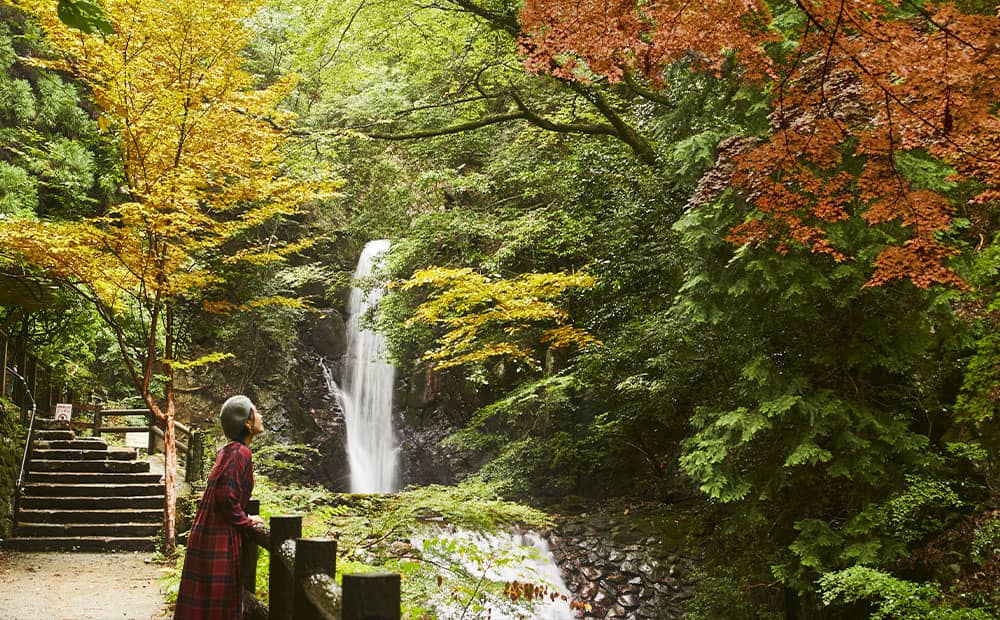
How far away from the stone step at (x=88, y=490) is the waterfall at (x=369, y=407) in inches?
364

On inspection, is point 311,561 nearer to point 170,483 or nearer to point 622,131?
point 170,483

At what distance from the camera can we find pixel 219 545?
Answer: 11.8 feet

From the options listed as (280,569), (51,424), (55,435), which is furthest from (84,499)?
(280,569)

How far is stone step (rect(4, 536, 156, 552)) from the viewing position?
9797mm

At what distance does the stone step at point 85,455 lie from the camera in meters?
11.7

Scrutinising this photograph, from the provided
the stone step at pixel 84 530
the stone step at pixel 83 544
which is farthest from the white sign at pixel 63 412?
the stone step at pixel 83 544

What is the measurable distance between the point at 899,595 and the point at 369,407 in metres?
17.1

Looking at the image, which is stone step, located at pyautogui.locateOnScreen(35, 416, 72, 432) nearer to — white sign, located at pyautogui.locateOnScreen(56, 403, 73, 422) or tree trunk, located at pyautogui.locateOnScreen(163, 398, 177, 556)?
white sign, located at pyautogui.locateOnScreen(56, 403, 73, 422)

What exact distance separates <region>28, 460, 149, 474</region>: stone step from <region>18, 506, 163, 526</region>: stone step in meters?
1.03

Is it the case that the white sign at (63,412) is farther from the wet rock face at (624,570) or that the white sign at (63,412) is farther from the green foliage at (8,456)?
the wet rock face at (624,570)

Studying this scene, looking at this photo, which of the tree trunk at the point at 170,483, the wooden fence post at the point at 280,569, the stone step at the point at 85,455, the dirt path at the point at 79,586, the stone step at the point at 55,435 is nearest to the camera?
the wooden fence post at the point at 280,569

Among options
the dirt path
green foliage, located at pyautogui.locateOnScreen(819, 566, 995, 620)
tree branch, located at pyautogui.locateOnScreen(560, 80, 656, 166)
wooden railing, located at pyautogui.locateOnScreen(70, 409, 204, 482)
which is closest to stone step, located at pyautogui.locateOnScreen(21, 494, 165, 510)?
wooden railing, located at pyautogui.locateOnScreen(70, 409, 204, 482)

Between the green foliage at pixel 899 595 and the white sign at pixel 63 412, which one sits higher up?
the white sign at pixel 63 412

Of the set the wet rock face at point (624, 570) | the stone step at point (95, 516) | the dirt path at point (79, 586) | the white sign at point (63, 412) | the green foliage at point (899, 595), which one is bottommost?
the wet rock face at point (624, 570)
